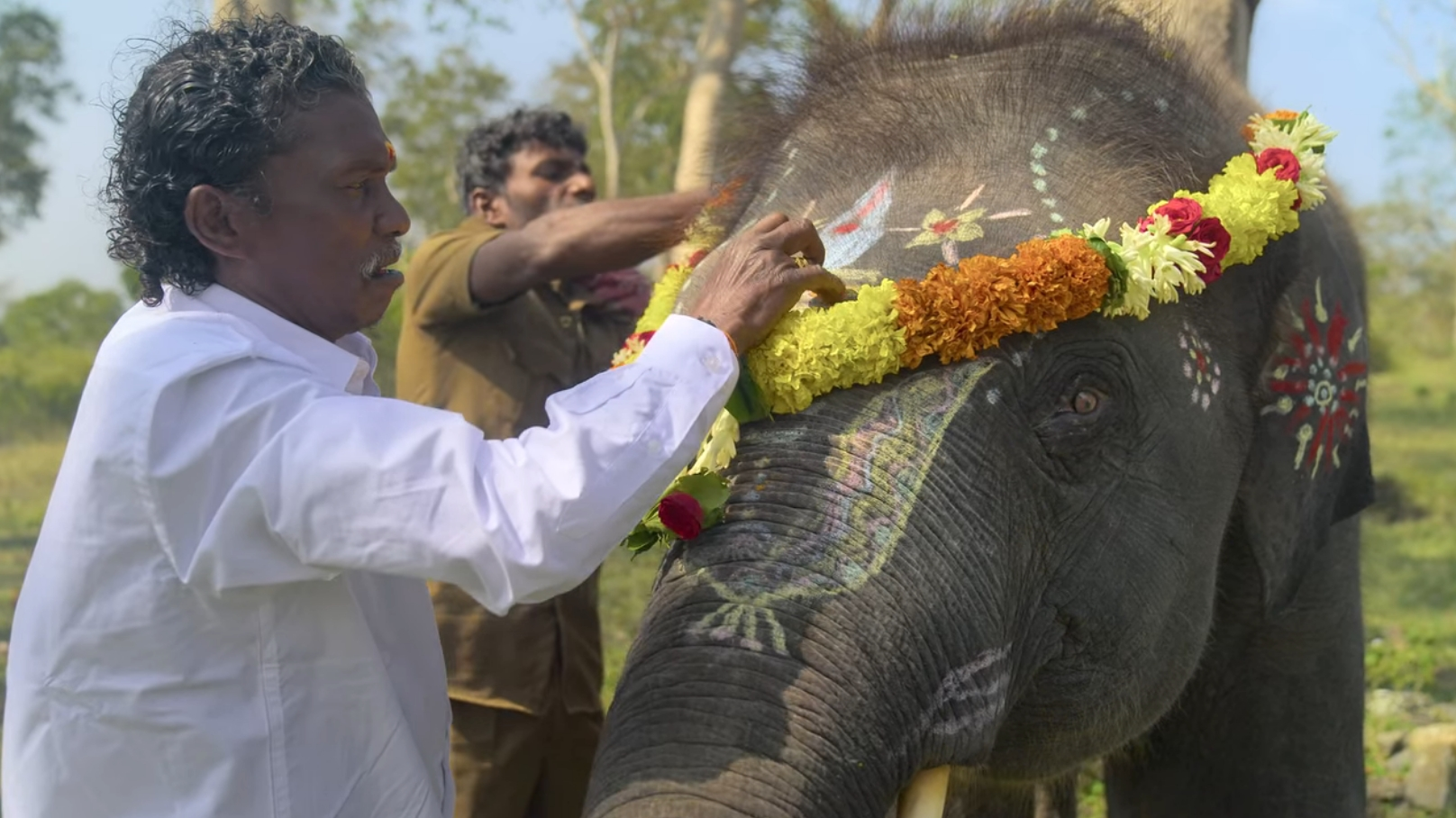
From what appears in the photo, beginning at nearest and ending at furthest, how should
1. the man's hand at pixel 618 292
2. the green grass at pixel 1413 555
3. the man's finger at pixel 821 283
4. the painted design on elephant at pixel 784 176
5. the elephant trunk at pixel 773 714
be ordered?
the elephant trunk at pixel 773 714 → the man's finger at pixel 821 283 → the painted design on elephant at pixel 784 176 → the man's hand at pixel 618 292 → the green grass at pixel 1413 555

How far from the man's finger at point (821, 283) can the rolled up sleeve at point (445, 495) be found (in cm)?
50

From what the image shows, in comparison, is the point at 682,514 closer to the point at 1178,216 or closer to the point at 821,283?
the point at 821,283

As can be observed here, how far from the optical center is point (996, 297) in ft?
8.31

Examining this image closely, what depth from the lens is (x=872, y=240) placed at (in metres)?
2.77

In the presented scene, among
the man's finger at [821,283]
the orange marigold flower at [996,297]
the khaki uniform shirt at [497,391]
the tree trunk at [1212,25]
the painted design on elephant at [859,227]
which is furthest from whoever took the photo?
the tree trunk at [1212,25]

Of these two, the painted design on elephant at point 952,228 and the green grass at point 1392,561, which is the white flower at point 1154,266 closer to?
the painted design on elephant at point 952,228

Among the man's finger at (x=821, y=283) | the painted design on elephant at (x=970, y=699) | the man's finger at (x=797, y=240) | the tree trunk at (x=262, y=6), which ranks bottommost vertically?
the painted design on elephant at (x=970, y=699)

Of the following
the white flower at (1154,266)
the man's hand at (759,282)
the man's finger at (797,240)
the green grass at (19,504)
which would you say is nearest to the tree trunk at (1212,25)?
the white flower at (1154,266)

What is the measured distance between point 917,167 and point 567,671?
190cm

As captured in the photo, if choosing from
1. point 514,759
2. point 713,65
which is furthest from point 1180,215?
point 713,65

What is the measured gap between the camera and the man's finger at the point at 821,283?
2.39 metres

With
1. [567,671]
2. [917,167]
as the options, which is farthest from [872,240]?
[567,671]

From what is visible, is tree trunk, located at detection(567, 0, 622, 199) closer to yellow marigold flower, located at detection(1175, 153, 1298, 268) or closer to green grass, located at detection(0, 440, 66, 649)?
green grass, located at detection(0, 440, 66, 649)

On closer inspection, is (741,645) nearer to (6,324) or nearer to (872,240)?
(872,240)
